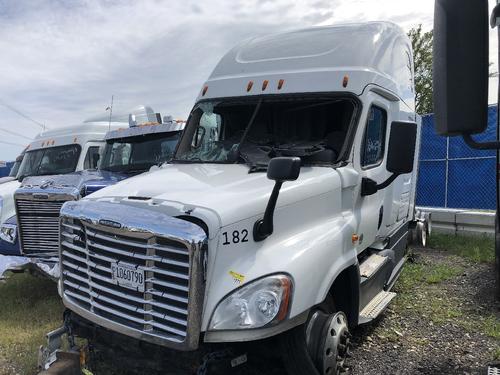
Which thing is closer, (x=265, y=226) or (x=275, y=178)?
(x=275, y=178)

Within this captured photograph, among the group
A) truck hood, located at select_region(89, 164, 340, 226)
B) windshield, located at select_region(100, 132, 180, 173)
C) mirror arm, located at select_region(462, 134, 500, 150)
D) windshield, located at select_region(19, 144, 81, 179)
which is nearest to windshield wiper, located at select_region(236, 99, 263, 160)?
truck hood, located at select_region(89, 164, 340, 226)

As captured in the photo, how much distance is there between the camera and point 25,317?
5852mm

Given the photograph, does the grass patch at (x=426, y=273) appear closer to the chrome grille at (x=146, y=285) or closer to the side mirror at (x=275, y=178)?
the side mirror at (x=275, y=178)

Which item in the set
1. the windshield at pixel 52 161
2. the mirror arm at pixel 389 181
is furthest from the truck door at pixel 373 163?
the windshield at pixel 52 161

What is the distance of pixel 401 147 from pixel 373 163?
779mm

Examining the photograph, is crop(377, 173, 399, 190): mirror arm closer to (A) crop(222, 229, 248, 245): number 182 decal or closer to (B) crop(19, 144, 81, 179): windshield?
(A) crop(222, 229, 248, 245): number 182 decal

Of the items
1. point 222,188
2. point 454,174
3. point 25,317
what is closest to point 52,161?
point 25,317

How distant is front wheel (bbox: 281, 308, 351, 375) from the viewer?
310 centimetres

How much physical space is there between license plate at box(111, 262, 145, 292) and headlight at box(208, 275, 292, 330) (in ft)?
1.77

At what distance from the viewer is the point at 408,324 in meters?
5.10

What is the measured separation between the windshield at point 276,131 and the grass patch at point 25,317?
8.32ft

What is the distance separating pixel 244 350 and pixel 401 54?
4306 millimetres

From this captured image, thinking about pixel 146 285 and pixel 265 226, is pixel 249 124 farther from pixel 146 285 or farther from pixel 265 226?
pixel 146 285

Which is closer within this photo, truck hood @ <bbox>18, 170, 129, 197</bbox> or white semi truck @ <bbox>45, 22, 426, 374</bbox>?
white semi truck @ <bbox>45, 22, 426, 374</bbox>
